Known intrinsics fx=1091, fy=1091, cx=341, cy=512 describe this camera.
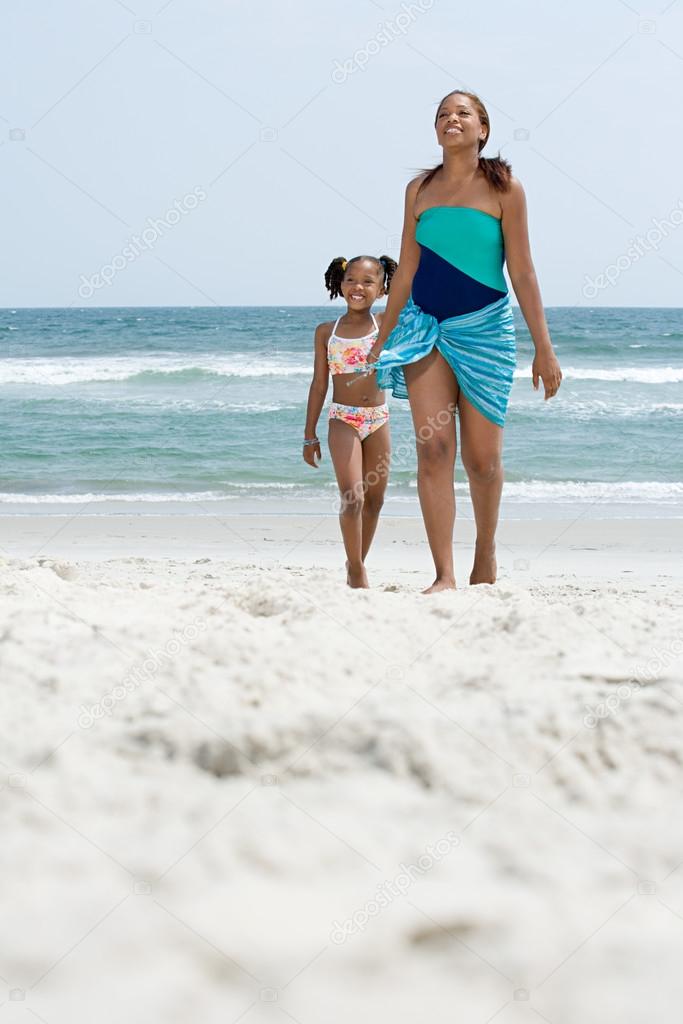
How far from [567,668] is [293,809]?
0.66m

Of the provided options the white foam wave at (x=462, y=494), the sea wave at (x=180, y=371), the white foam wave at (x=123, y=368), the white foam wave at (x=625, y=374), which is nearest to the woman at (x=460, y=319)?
the white foam wave at (x=462, y=494)

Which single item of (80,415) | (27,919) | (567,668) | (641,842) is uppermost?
(567,668)

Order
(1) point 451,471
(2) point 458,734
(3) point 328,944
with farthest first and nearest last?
1. (1) point 451,471
2. (2) point 458,734
3. (3) point 328,944

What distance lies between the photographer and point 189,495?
9.27 meters

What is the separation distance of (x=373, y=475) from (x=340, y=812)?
3.00 m

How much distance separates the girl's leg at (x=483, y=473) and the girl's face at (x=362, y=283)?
1173 mm

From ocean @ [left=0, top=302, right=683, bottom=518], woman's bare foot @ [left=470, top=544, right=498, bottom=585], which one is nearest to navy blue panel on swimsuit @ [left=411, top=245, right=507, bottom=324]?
woman's bare foot @ [left=470, top=544, right=498, bottom=585]

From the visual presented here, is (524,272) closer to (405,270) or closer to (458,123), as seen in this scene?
(405,270)

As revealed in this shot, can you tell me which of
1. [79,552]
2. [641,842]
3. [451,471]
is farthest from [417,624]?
[79,552]

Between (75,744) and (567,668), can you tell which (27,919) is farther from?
(567,668)

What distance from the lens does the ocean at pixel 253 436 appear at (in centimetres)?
916

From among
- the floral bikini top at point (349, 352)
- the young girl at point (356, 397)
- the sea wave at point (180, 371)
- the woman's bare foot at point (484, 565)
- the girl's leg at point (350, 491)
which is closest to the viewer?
the woman's bare foot at point (484, 565)

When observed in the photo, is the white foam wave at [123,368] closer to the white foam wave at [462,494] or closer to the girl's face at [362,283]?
the white foam wave at [462,494]

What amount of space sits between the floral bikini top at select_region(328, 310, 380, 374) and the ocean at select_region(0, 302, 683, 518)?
3.21m
